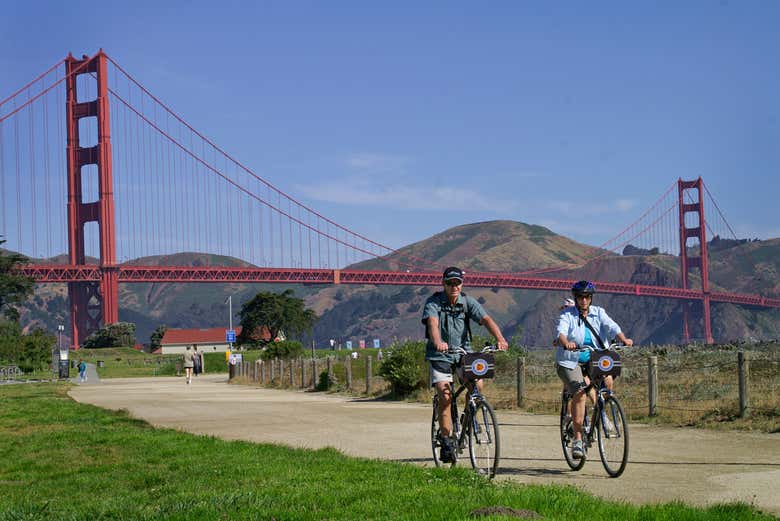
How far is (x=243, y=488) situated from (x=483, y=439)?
81.8 inches

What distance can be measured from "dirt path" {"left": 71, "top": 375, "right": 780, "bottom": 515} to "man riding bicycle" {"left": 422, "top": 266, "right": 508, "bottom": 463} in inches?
31.0

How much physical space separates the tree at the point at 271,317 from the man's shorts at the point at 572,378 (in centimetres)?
10636

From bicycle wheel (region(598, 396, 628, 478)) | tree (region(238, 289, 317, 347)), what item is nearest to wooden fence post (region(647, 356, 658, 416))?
bicycle wheel (region(598, 396, 628, 478))

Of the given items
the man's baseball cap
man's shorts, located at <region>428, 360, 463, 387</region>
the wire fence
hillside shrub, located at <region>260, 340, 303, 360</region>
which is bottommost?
hillside shrub, located at <region>260, 340, 303, 360</region>

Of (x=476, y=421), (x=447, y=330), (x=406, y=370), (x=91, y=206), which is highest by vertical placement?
→ (x=91, y=206)

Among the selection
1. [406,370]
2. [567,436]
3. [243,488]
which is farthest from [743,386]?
[406,370]

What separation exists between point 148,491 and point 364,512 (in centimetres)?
272

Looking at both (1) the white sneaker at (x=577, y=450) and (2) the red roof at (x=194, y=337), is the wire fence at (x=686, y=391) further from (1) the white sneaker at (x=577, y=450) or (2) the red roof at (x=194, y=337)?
(2) the red roof at (x=194, y=337)

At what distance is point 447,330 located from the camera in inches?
371

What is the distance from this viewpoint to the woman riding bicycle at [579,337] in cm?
981

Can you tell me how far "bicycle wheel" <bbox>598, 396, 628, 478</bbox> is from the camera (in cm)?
923

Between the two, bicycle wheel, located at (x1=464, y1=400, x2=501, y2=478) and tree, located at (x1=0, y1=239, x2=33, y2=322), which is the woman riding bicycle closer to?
bicycle wheel, located at (x1=464, y1=400, x2=501, y2=478)

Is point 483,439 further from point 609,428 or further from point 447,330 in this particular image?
point 609,428

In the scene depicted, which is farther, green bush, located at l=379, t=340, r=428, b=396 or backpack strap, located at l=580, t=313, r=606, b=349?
green bush, located at l=379, t=340, r=428, b=396
